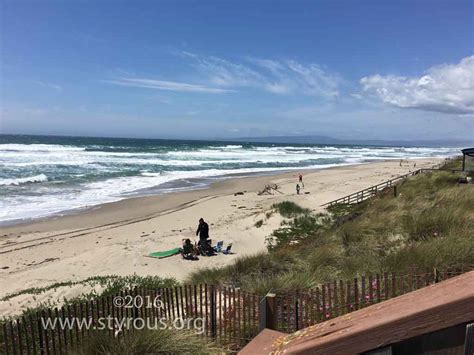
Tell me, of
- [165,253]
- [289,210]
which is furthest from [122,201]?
[165,253]

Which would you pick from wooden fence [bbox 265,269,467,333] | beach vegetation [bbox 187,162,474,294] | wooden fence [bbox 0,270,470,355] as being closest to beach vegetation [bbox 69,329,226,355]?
wooden fence [bbox 0,270,470,355]

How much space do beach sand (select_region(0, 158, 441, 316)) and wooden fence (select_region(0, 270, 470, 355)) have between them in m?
2.73

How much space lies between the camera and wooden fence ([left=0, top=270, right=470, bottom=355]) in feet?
16.8

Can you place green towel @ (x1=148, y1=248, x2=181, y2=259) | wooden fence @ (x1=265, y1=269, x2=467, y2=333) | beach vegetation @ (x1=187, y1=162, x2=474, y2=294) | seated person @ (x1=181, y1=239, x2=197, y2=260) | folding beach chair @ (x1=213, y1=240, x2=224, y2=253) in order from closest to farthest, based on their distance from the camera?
wooden fence @ (x1=265, y1=269, x2=467, y2=333) < beach vegetation @ (x1=187, y1=162, x2=474, y2=294) < seated person @ (x1=181, y1=239, x2=197, y2=260) < green towel @ (x1=148, y1=248, x2=181, y2=259) < folding beach chair @ (x1=213, y1=240, x2=224, y2=253)

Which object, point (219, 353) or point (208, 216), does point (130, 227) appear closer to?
point (208, 216)

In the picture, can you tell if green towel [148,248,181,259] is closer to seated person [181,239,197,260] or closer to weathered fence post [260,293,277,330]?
seated person [181,239,197,260]

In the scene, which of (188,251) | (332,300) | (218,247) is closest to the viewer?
(332,300)

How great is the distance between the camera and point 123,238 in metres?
17.3

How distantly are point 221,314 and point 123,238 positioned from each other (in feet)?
39.3

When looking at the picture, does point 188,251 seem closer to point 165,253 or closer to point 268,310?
point 165,253

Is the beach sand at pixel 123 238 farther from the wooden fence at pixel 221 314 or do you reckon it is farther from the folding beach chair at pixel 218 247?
the wooden fence at pixel 221 314

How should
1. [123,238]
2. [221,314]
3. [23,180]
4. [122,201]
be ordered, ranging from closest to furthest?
[221,314]
[123,238]
[122,201]
[23,180]

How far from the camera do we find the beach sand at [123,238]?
12.3 metres

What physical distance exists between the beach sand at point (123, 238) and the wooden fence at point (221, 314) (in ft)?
8.94
